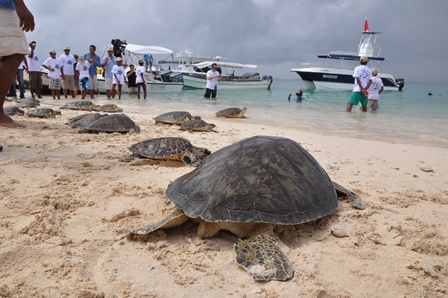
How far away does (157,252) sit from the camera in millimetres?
2035

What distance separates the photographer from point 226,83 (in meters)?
30.9

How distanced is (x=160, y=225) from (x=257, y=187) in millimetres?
769

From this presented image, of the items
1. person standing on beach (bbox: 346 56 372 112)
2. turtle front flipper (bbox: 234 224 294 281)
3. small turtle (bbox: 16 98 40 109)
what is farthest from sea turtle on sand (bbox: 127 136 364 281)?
small turtle (bbox: 16 98 40 109)

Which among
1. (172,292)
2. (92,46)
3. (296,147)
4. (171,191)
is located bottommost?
(172,292)

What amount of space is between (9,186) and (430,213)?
12.8 ft

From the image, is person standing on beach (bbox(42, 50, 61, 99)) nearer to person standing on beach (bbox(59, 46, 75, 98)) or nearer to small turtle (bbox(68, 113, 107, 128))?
person standing on beach (bbox(59, 46, 75, 98))

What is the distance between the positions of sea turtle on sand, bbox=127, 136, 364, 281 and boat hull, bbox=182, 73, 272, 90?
1046 inches

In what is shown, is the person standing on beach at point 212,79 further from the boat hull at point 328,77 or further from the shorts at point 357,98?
the boat hull at point 328,77

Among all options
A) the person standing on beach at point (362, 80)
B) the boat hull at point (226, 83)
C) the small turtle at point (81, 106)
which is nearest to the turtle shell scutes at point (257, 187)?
the small turtle at point (81, 106)

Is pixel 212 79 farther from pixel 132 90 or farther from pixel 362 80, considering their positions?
pixel 362 80

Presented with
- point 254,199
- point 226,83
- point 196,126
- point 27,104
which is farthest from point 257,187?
point 226,83

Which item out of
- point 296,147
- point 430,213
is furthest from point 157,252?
point 430,213

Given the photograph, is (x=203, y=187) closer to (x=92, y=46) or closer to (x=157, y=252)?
(x=157, y=252)

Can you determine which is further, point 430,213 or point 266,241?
point 430,213
